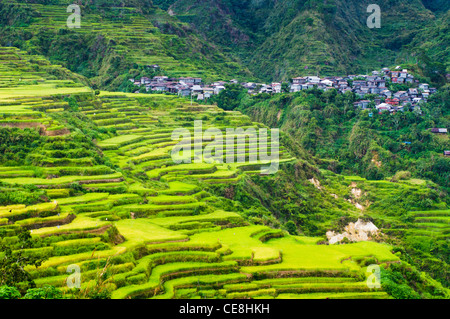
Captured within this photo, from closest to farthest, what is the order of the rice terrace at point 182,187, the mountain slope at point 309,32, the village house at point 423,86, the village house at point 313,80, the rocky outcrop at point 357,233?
1. the rice terrace at point 182,187
2. the rocky outcrop at point 357,233
3. the village house at point 423,86
4. the village house at point 313,80
5. the mountain slope at point 309,32

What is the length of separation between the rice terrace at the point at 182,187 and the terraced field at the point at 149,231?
0.07 meters

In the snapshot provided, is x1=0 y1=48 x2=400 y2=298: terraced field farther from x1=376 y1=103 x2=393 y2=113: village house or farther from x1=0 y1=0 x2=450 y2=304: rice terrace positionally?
x1=376 y1=103 x2=393 y2=113: village house

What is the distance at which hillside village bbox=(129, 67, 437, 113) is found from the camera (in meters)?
54.1

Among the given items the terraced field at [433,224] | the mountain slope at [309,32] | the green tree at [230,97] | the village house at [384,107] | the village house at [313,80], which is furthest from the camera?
the mountain slope at [309,32]

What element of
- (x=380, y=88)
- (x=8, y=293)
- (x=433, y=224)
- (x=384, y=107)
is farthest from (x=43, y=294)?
(x=380, y=88)

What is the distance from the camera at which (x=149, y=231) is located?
2000 centimetres

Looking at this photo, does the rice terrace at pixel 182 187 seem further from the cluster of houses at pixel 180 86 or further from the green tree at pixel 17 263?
the cluster of houses at pixel 180 86

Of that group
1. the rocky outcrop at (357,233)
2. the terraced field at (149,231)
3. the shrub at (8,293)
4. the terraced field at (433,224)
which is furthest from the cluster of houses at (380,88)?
the shrub at (8,293)

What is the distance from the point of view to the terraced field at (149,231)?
16.0m

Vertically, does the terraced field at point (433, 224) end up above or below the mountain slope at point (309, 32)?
below

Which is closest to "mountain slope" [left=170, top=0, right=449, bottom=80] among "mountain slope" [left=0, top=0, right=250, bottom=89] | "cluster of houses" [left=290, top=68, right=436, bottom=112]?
"cluster of houses" [left=290, top=68, right=436, bottom=112]

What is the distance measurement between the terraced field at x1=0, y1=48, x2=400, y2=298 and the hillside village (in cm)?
2047
